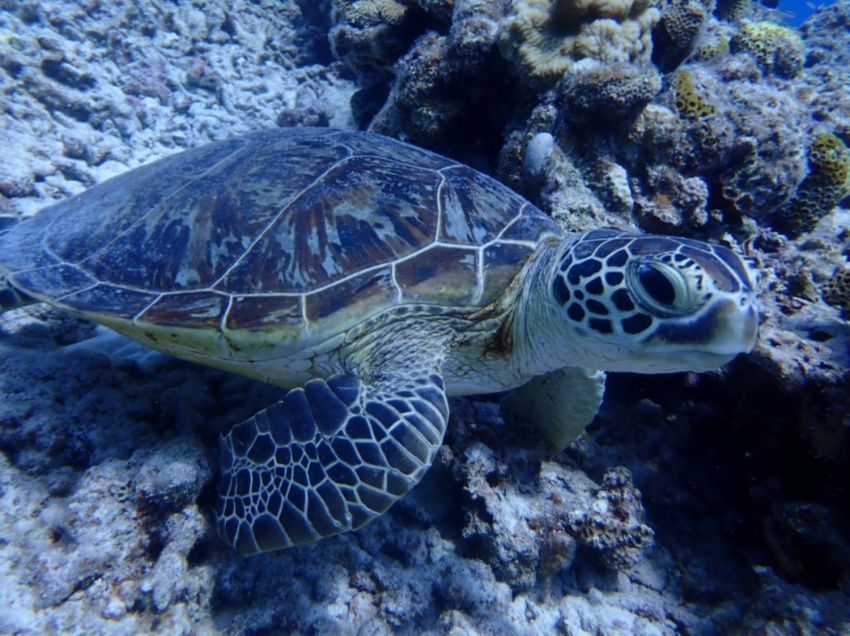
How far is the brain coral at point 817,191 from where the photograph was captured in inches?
159

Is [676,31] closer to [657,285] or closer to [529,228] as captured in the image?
[529,228]

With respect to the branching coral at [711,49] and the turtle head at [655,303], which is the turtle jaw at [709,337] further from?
the branching coral at [711,49]

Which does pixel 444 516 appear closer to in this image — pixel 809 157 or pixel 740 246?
pixel 740 246

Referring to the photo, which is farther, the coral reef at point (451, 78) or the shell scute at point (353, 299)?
the coral reef at point (451, 78)

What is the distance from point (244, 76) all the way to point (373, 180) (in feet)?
19.5

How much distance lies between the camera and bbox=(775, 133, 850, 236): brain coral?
4.04 meters

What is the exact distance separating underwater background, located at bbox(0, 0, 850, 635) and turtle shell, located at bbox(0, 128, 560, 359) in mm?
515

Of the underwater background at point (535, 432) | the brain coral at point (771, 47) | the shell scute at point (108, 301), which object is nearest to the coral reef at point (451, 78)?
the underwater background at point (535, 432)

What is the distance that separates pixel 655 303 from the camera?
171cm

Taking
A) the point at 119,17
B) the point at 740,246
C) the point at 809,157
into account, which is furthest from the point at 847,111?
the point at 119,17

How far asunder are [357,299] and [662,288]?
1364 millimetres

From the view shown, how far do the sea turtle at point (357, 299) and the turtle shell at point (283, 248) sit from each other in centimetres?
1

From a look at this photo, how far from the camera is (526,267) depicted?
2393 millimetres

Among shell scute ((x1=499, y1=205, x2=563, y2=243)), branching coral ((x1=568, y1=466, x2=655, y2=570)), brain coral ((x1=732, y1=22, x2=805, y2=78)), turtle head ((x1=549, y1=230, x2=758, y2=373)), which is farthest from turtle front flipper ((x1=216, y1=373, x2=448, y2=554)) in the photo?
brain coral ((x1=732, y1=22, x2=805, y2=78))
